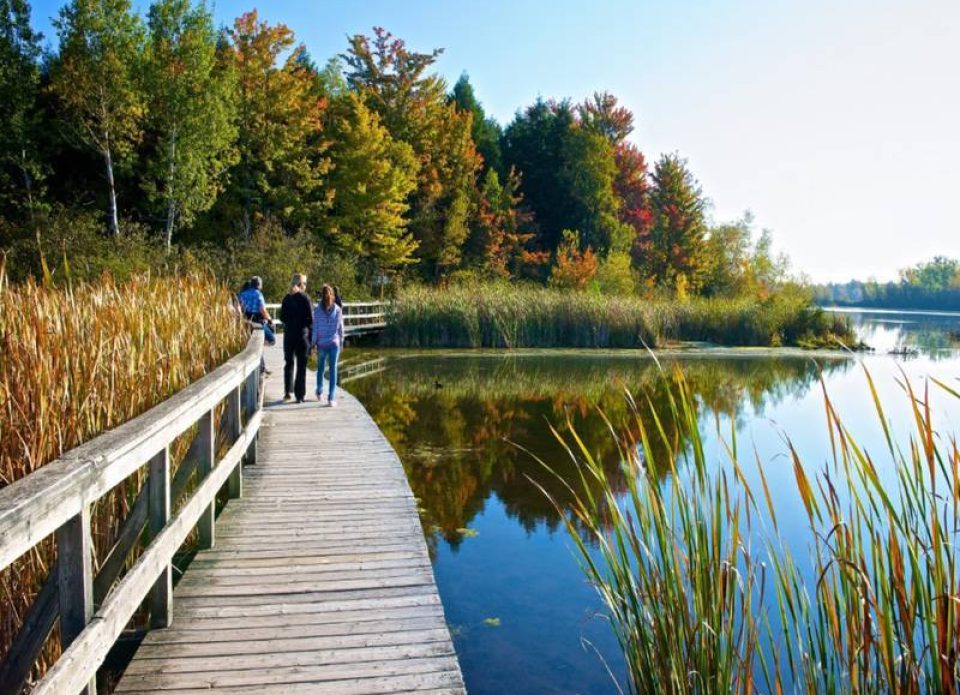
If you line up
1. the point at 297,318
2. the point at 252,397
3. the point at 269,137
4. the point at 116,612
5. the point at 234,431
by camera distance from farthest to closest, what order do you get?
the point at 269,137 → the point at 297,318 → the point at 252,397 → the point at 234,431 → the point at 116,612

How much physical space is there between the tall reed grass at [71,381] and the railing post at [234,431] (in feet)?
1.00

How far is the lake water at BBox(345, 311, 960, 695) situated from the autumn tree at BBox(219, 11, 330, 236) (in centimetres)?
1406

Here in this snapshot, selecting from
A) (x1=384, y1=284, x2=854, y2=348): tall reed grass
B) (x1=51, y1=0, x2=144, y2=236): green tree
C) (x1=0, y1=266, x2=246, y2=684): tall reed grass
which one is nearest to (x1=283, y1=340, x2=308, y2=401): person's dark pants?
(x1=0, y1=266, x2=246, y2=684): tall reed grass

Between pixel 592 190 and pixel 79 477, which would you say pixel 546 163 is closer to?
pixel 592 190

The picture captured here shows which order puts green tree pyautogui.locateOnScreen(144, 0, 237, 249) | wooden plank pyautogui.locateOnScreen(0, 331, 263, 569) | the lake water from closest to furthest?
1. wooden plank pyautogui.locateOnScreen(0, 331, 263, 569)
2. the lake water
3. green tree pyautogui.locateOnScreen(144, 0, 237, 249)

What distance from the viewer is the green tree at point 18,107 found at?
2528 cm

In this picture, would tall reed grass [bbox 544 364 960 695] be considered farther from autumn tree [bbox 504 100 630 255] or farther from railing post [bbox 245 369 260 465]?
autumn tree [bbox 504 100 630 255]

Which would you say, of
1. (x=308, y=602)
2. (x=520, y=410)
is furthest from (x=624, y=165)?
(x=308, y=602)

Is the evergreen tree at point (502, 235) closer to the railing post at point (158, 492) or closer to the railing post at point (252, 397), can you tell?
the railing post at point (252, 397)

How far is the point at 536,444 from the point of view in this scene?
31.4 ft

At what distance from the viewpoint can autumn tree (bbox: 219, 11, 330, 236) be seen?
30.6 m

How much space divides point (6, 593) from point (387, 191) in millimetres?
30444

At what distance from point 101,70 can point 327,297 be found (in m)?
21.7

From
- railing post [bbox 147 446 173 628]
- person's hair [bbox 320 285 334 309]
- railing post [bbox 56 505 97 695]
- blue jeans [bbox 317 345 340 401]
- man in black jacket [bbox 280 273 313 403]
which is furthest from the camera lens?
blue jeans [bbox 317 345 340 401]
